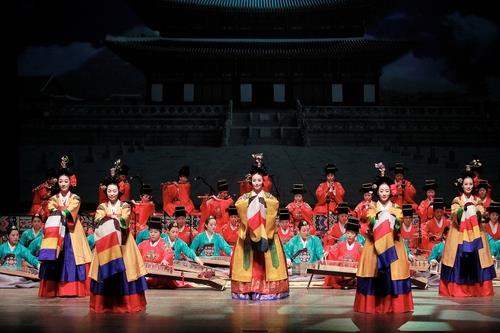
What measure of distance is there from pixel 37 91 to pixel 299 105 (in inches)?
196

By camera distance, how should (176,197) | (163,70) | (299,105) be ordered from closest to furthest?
1. (176,197)
2. (299,105)
3. (163,70)

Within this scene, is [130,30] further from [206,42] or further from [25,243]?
[25,243]

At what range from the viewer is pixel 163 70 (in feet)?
49.1

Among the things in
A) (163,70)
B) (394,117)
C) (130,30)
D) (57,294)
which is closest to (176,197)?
(57,294)

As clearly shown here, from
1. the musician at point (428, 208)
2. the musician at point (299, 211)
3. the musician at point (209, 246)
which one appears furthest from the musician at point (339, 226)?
the musician at point (209, 246)

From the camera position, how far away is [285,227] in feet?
23.6

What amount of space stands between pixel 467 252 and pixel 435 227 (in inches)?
80.0

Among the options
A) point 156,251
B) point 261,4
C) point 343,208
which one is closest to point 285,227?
point 343,208

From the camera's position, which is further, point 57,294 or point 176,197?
point 176,197

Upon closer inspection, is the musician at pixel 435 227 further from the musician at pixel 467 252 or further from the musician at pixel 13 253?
the musician at pixel 13 253

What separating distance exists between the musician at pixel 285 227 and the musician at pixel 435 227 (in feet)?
4.79

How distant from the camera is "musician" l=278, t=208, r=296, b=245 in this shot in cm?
710

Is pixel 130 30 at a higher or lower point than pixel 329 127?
higher

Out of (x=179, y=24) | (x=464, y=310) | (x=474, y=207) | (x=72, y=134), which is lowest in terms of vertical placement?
(x=464, y=310)
